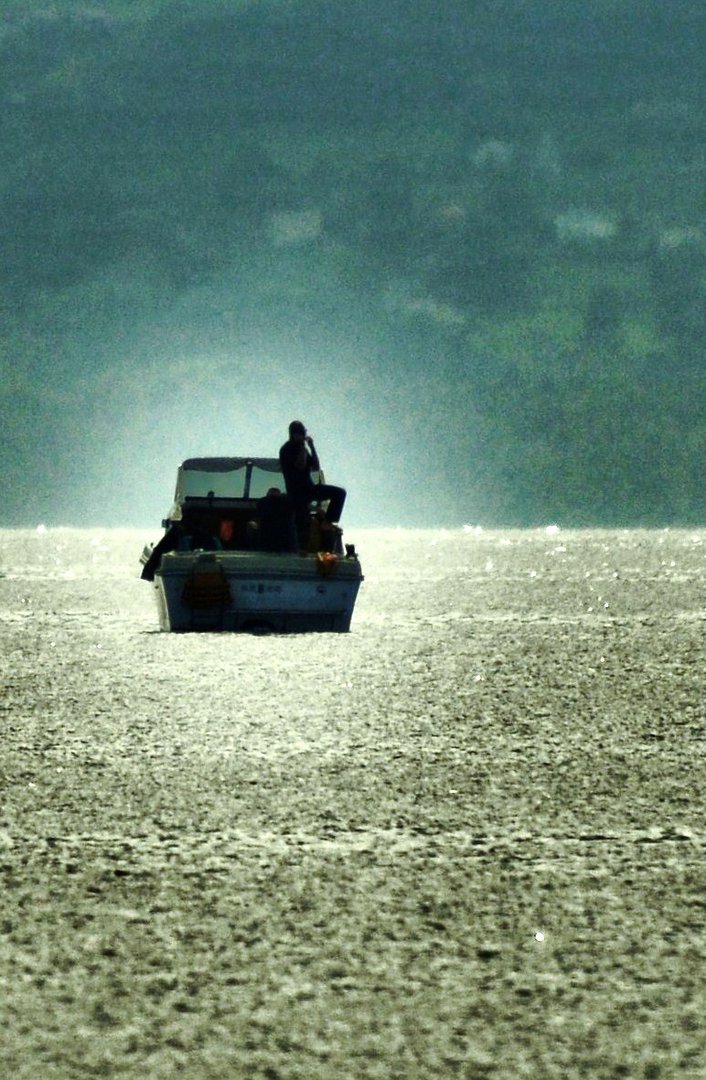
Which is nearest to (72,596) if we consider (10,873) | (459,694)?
(459,694)

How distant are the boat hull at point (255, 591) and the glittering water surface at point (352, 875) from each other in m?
5.95

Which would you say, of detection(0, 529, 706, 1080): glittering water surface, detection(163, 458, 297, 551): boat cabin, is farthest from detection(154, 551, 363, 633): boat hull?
detection(0, 529, 706, 1080): glittering water surface

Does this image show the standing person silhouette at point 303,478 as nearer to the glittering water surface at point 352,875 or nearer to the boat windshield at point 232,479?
the boat windshield at point 232,479

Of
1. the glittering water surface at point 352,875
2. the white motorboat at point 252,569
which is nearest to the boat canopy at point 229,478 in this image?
the white motorboat at point 252,569

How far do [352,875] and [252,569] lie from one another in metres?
17.8

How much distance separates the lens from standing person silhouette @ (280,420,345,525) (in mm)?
26625

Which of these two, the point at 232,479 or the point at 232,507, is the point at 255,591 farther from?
the point at 232,479

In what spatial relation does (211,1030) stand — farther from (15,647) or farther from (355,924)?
(15,647)

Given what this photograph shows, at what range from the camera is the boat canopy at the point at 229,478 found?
2955 cm

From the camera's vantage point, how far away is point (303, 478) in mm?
26891

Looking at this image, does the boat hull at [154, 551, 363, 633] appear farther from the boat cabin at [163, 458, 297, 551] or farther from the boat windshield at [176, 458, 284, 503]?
the boat windshield at [176, 458, 284, 503]

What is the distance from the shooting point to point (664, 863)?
9141 mm

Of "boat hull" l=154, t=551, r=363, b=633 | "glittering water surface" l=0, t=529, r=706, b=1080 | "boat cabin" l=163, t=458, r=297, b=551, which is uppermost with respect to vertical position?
"boat cabin" l=163, t=458, r=297, b=551

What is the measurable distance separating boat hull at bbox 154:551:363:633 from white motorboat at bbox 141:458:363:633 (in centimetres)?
2
